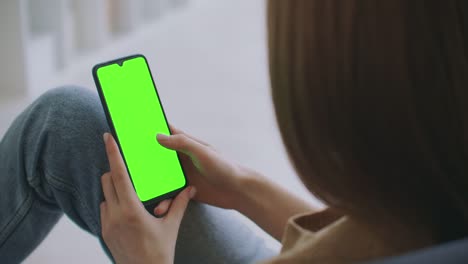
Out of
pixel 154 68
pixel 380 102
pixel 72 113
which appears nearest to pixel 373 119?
pixel 380 102

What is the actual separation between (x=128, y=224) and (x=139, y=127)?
0.14 metres

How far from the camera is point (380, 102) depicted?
452 millimetres

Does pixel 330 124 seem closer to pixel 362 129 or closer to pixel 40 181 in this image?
pixel 362 129

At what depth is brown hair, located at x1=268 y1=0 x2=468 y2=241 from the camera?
44 cm

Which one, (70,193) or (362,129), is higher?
(362,129)

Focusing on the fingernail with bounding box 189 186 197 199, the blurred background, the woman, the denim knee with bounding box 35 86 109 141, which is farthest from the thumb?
the blurred background

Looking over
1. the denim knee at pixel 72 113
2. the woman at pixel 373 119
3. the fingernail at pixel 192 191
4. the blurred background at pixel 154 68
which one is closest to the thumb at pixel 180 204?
the fingernail at pixel 192 191

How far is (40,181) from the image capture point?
82cm

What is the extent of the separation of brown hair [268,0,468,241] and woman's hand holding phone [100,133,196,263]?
0.85ft

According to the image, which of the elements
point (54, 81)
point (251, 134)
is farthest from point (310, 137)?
point (54, 81)

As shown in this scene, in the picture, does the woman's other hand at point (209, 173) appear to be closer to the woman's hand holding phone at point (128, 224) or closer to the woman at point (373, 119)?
the woman's hand holding phone at point (128, 224)

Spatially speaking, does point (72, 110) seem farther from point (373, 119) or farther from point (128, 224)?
point (373, 119)

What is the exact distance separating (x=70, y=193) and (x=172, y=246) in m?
0.15

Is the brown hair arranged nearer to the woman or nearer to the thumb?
the woman
